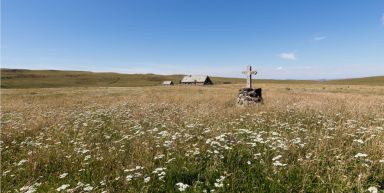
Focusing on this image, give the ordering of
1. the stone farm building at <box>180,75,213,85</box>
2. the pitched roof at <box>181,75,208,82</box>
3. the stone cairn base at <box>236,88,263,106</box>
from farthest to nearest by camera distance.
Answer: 1. the pitched roof at <box>181,75,208,82</box>
2. the stone farm building at <box>180,75,213,85</box>
3. the stone cairn base at <box>236,88,263,106</box>

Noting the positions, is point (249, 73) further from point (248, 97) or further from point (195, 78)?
point (195, 78)

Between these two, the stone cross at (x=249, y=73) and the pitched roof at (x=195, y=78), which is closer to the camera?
the stone cross at (x=249, y=73)

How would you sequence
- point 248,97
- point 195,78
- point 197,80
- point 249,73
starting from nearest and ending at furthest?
point 248,97
point 249,73
point 197,80
point 195,78

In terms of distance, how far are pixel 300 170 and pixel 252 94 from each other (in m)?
11.8

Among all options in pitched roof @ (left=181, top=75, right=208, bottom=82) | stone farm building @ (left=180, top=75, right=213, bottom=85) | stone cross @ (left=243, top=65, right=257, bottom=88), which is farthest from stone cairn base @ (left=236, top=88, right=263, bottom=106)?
pitched roof @ (left=181, top=75, right=208, bottom=82)

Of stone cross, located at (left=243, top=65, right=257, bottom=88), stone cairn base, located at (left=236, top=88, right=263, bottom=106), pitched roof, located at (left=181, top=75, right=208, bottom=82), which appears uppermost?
pitched roof, located at (left=181, top=75, right=208, bottom=82)

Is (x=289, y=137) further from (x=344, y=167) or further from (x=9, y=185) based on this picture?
(x=9, y=185)

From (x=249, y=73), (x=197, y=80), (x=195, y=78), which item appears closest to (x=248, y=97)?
(x=249, y=73)

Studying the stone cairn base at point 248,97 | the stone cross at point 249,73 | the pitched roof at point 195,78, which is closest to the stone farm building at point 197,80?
the pitched roof at point 195,78

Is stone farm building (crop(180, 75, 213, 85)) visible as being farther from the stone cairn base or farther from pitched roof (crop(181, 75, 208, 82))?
the stone cairn base

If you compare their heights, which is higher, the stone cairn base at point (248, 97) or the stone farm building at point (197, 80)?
the stone farm building at point (197, 80)

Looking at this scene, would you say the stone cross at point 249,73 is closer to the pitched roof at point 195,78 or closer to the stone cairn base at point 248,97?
the stone cairn base at point 248,97

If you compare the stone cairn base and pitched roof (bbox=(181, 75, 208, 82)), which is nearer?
the stone cairn base

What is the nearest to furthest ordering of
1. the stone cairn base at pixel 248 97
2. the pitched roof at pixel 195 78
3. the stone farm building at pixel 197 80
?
the stone cairn base at pixel 248 97 → the stone farm building at pixel 197 80 → the pitched roof at pixel 195 78
